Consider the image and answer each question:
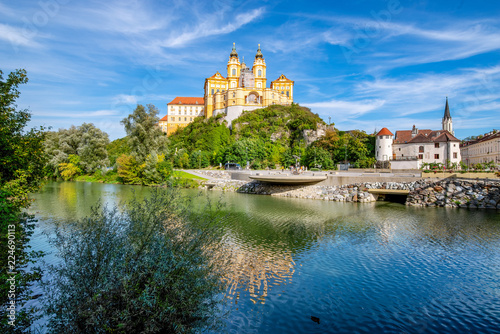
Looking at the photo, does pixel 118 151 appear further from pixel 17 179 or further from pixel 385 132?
pixel 17 179

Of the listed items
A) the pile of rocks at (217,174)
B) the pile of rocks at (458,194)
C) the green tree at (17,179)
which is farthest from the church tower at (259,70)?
the green tree at (17,179)

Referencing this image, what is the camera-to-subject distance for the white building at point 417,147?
5653cm

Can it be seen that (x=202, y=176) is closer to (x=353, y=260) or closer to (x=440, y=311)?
(x=353, y=260)

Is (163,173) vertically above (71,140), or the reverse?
(71,140)

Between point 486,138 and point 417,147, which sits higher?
point 486,138

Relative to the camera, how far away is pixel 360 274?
12.4 metres

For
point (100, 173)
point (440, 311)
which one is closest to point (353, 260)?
point (440, 311)

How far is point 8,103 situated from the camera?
9.91 m

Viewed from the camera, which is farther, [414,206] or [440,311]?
[414,206]

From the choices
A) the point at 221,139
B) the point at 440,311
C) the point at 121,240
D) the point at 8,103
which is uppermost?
the point at 221,139

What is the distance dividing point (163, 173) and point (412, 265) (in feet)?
140

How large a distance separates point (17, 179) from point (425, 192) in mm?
36382

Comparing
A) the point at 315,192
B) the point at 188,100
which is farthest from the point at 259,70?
the point at 315,192

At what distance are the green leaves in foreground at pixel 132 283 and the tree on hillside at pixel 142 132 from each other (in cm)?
4650
